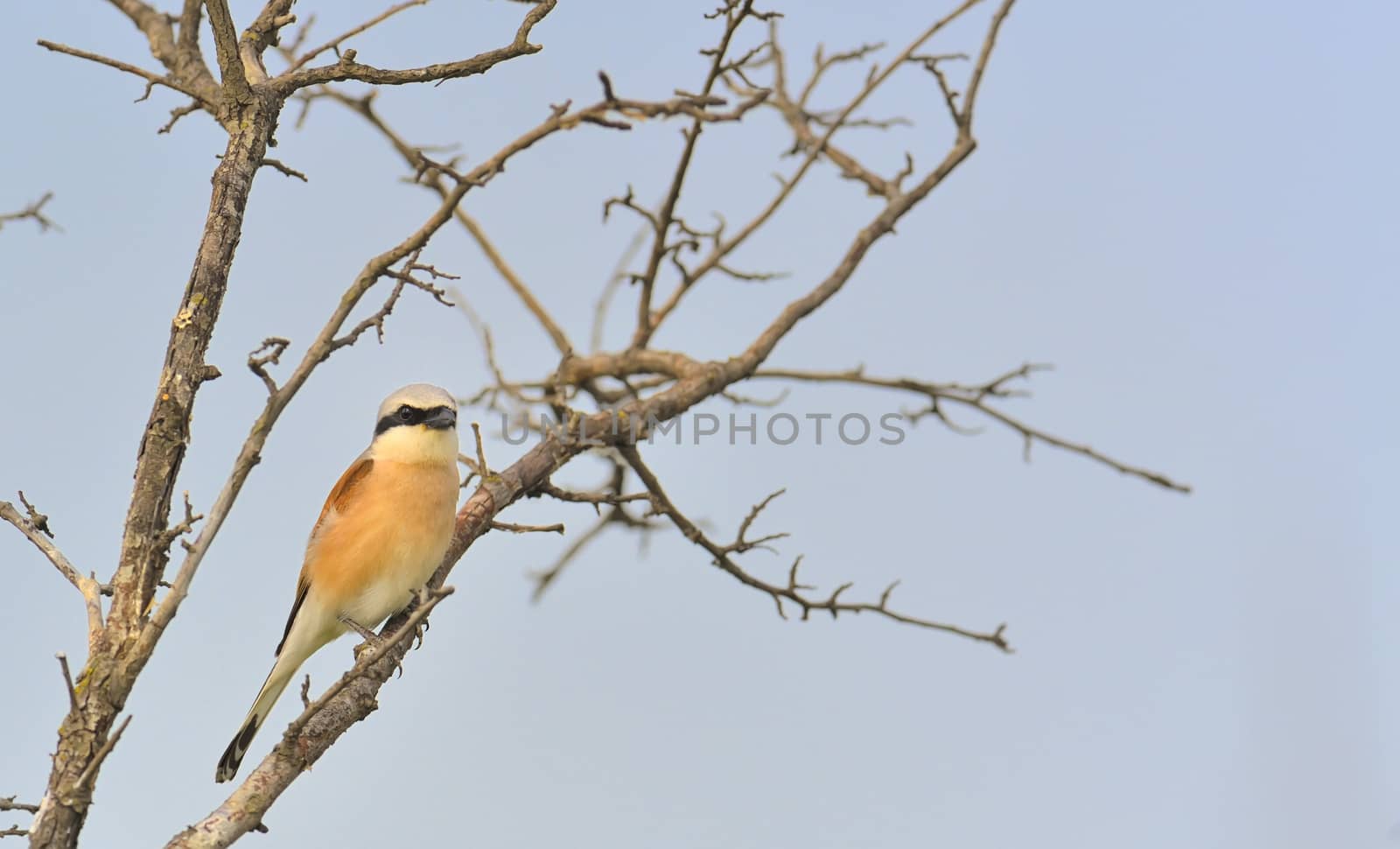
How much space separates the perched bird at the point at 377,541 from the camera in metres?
3.39

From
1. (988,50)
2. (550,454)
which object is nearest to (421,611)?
(550,454)

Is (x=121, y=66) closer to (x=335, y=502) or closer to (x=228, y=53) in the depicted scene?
(x=228, y=53)

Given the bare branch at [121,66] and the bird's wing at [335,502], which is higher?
the bare branch at [121,66]

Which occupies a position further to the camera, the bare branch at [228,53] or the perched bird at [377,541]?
the perched bird at [377,541]

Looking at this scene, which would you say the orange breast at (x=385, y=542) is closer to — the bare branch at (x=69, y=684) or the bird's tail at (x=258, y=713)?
the bird's tail at (x=258, y=713)

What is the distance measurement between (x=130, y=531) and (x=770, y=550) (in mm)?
1923

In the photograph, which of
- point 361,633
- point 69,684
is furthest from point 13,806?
point 361,633

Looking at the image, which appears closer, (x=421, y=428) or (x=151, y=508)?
(x=151, y=508)

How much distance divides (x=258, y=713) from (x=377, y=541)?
583 millimetres

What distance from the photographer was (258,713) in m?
3.35

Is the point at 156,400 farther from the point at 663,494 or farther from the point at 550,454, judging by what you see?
the point at 663,494

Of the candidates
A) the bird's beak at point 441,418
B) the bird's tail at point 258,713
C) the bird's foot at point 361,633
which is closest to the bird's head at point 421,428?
the bird's beak at point 441,418

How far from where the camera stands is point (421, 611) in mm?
2150

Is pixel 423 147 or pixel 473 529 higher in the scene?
pixel 423 147
